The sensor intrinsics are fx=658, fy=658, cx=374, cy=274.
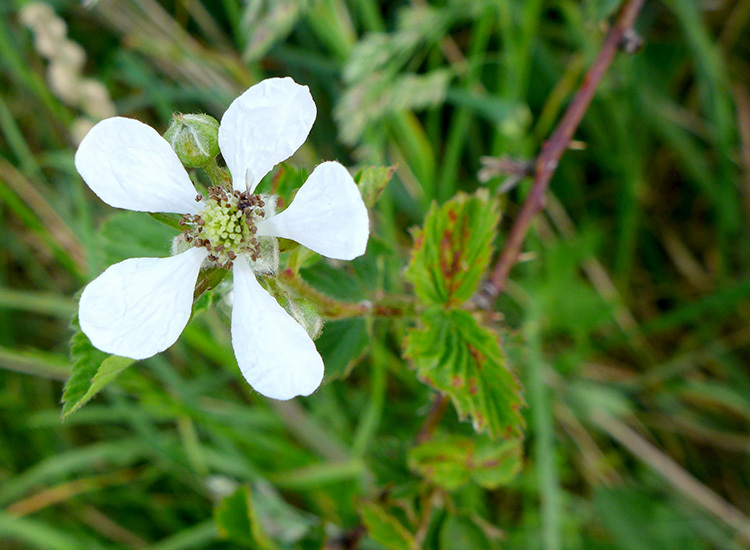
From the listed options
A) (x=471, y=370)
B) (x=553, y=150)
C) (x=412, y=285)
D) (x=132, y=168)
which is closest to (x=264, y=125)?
(x=132, y=168)

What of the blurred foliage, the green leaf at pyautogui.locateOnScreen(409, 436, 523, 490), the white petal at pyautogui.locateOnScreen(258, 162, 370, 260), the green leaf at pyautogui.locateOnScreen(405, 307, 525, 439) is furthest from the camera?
the blurred foliage

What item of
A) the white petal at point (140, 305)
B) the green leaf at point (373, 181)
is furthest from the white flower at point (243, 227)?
the green leaf at point (373, 181)

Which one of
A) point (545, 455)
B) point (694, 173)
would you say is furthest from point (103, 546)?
point (694, 173)

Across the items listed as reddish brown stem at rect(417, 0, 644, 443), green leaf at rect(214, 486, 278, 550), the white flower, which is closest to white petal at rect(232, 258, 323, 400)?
the white flower

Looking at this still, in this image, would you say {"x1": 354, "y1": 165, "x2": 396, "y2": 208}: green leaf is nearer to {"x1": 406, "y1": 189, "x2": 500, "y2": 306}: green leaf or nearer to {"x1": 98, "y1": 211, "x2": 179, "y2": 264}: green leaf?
{"x1": 406, "y1": 189, "x2": 500, "y2": 306}: green leaf

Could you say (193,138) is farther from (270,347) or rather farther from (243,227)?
(270,347)

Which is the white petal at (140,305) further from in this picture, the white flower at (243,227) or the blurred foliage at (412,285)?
the blurred foliage at (412,285)
